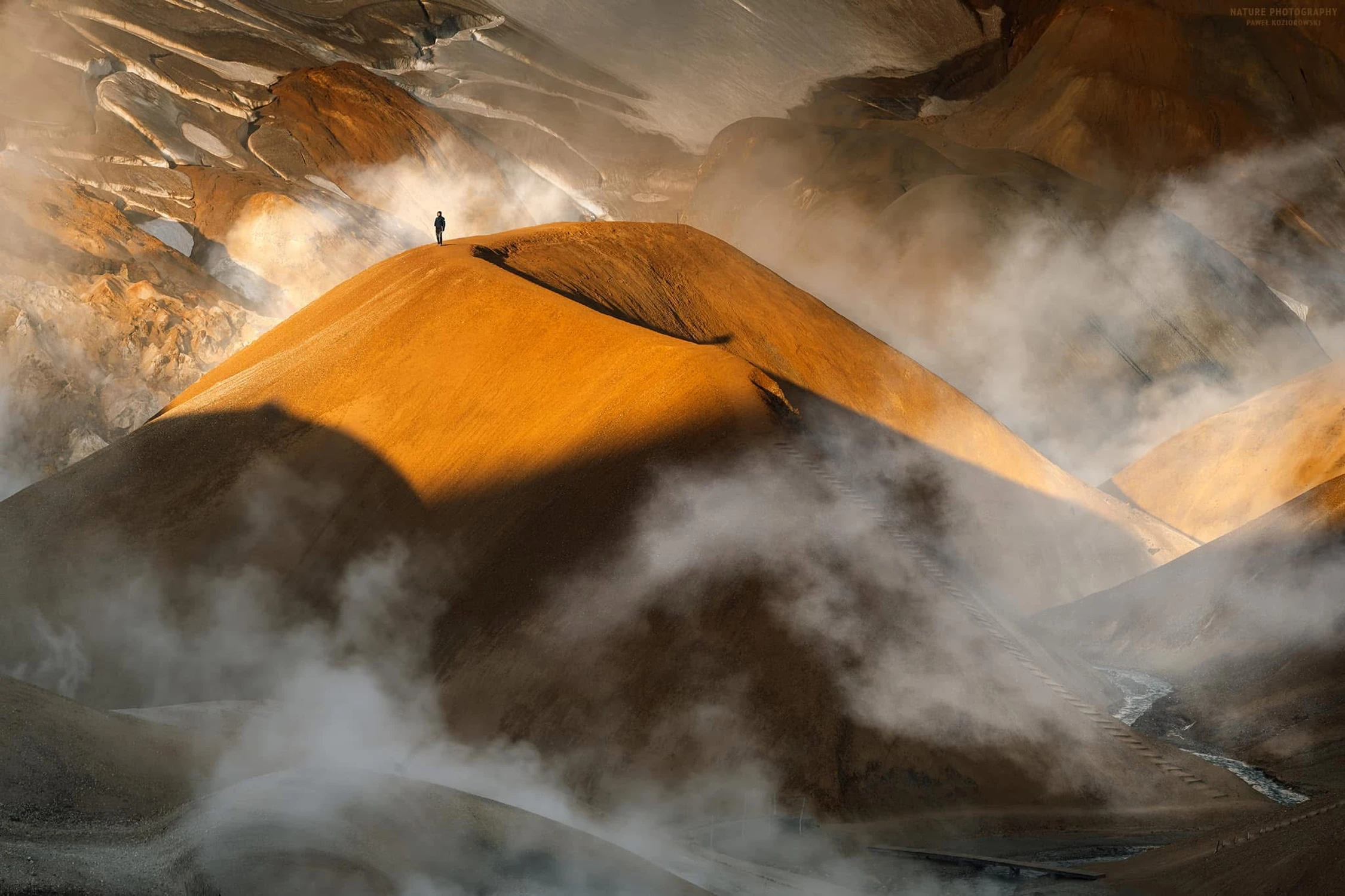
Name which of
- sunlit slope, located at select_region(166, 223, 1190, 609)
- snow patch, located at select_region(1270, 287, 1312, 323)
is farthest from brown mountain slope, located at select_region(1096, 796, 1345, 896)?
snow patch, located at select_region(1270, 287, 1312, 323)

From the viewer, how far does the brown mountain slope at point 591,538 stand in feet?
52.5

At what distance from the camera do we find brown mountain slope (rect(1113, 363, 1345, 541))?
1325 inches

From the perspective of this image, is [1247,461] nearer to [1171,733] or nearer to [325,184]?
[1171,733]

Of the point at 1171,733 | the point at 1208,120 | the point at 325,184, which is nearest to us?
the point at 1171,733

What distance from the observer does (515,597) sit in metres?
18.7

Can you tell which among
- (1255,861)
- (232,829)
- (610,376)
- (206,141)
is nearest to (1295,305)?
(610,376)

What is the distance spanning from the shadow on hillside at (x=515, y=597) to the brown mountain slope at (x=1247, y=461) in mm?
11400

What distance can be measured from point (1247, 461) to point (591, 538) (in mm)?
24480

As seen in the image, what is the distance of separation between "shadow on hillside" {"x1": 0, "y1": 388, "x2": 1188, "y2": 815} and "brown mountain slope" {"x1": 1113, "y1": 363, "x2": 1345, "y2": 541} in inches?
449

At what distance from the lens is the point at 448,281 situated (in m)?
25.5

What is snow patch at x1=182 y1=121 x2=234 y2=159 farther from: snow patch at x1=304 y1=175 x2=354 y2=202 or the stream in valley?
the stream in valley

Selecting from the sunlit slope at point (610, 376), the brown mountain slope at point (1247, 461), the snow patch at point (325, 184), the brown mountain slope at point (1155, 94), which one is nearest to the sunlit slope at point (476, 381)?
the sunlit slope at point (610, 376)

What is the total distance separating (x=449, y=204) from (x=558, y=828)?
6245cm

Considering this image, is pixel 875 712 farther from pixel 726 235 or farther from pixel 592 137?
pixel 592 137
